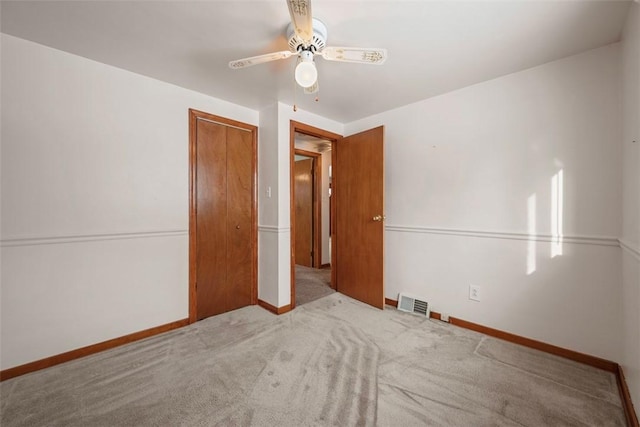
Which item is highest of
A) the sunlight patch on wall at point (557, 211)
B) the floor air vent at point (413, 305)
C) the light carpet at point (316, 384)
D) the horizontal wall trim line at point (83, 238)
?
the sunlight patch on wall at point (557, 211)

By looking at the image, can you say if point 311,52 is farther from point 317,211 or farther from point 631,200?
point 317,211

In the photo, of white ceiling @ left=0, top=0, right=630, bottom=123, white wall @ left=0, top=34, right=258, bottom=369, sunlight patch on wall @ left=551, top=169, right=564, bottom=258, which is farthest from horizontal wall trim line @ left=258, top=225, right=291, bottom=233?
sunlight patch on wall @ left=551, top=169, right=564, bottom=258

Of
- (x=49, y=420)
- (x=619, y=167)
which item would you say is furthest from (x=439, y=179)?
(x=49, y=420)

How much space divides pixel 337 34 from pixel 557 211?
2019 mm

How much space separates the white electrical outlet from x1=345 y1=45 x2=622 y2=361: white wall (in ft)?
0.17

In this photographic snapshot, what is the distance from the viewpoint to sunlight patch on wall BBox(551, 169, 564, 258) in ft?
6.24

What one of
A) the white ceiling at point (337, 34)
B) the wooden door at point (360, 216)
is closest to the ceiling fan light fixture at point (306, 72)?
the white ceiling at point (337, 34)

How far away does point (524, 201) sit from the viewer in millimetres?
2062

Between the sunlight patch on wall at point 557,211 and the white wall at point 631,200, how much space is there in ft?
1.01

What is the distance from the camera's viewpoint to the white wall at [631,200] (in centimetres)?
129

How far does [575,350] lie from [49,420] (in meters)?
3.28

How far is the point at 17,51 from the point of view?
168cm

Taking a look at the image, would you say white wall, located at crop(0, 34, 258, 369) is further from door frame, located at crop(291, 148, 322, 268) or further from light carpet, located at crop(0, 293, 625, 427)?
door frame, located at crop(291, 148, 322, 268)

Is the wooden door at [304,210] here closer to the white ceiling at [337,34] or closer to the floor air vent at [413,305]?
the floor air vent at [413,305]
